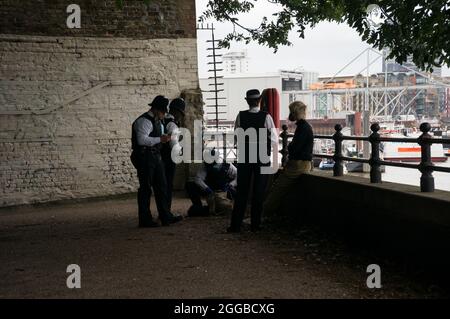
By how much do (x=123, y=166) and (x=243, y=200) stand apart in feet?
23.3

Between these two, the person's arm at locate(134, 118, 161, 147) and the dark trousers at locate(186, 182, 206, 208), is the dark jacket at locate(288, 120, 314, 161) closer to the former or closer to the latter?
the person's arm at locate(134, 118, 161, 147)

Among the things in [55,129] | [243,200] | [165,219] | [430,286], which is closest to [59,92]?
[55,129]

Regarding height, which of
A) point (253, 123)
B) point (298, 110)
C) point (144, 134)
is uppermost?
point (298, 110)

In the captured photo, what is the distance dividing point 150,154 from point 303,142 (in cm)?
238

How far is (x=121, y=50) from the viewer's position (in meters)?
15.9

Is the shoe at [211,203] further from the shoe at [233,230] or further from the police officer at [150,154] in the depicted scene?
the shoe at [233,230]

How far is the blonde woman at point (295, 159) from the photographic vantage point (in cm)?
956

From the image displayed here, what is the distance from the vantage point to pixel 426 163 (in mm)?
6977

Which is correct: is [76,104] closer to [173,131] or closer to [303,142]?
[173,131]

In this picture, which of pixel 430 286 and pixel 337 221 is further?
pixel 337 221

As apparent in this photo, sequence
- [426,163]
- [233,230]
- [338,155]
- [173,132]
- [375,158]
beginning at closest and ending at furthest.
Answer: [426,163], [375,158], [338,155], [233,230], [173,132]

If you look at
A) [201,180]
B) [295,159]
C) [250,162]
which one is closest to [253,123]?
[250,162]
